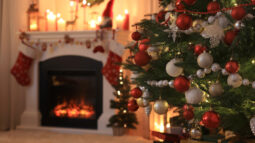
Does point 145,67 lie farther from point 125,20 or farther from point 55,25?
point 55,25

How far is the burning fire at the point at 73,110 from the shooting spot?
3.82 meters

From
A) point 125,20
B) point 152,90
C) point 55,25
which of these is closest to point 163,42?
point 152,90

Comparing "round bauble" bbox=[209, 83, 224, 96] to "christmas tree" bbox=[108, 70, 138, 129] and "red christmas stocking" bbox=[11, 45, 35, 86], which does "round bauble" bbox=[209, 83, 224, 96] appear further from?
"red christmas stocking" bbox=[11, 45, 35, 86]

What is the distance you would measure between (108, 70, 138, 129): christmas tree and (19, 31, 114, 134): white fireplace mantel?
0.18 meters

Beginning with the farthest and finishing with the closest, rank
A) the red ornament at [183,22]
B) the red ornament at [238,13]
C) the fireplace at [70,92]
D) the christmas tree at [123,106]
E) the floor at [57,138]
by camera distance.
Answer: the fireplace at [70,92] < the christmas tree at [123,106] < the floor at [57,138] < the red ornament at [183,22] < the red ornament at [238,13]

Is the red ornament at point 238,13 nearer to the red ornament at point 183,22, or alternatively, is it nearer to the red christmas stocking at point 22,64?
the red ornament at point 183,22

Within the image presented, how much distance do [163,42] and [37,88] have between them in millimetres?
2958

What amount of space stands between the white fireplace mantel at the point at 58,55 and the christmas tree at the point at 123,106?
182 millimetres

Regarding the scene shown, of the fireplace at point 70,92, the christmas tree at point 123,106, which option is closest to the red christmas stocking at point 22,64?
the fireplace at point 70,92

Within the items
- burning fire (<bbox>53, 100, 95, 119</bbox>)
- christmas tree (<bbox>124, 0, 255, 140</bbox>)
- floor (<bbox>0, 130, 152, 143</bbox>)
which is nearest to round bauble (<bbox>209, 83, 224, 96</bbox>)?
christmas tree (<bbox>124, 0, 255, 140</bbox>)

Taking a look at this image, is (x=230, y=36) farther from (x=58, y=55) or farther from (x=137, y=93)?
(x=58, y=55)

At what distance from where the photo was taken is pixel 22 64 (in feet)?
12.4

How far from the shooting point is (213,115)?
3.41 feet

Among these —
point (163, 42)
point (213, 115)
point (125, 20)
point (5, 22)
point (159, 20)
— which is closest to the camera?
point (213, 115)
